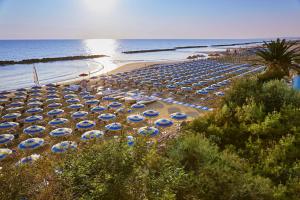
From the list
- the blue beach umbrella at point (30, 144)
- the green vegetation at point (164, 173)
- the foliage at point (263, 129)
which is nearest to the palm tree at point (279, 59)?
the foliage at point (263, 129)

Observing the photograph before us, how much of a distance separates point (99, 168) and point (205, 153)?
3673 mm

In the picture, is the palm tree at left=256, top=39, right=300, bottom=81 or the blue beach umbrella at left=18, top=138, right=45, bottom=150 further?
the palm tree at left=256, top=39, right=300, bottom=81

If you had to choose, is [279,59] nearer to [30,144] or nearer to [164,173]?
[164,173]

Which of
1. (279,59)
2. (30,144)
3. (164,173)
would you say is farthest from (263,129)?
(30,144)

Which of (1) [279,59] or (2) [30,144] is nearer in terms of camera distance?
(2) [30,144]

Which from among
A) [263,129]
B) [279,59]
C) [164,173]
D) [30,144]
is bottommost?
[30,144]

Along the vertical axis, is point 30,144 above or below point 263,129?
below

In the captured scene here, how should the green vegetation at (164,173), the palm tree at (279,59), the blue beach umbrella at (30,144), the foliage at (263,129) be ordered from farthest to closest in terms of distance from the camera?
1. the palm tree at (279,59)
2. the blue beach umbrella at (30,144)
3. the foliage at (263,129)
4. the green vegetation at (164,173)

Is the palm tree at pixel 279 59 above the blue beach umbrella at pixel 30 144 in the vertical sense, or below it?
above

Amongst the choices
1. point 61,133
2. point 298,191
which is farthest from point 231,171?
point 61,133

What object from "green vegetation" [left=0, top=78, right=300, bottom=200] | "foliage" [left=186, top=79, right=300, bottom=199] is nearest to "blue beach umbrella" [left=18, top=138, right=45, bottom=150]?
"green vegetation" [left=0, top=78, right=300, bottom=200]

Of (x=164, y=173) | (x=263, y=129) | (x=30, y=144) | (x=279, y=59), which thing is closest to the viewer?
(x=164, y=173)

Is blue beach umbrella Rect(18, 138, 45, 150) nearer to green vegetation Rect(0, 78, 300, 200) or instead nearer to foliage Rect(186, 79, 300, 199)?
green vegetation Rect(0, 78, 300, 200)

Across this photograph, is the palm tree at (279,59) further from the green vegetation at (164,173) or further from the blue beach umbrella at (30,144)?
the blue beach umbrella at (30,144)
